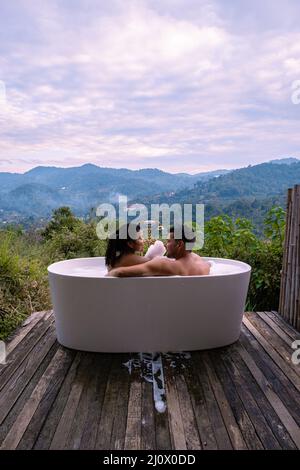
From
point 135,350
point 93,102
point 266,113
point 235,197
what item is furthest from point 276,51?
point 135,350

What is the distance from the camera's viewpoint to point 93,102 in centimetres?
661

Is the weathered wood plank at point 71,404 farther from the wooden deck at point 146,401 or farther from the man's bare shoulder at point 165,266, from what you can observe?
the man's bare shoulder at point 165,266

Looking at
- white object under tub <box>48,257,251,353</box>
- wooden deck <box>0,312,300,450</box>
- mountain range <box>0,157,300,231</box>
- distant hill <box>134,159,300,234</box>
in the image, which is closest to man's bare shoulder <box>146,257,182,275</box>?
white object under tub <box>48,257,251,353</box>

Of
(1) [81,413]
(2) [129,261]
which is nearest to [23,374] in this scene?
(1) [81,413]

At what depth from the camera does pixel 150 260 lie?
3004 millimetres

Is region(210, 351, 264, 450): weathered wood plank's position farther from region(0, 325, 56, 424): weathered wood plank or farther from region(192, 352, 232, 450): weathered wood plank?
region(0, 325, 56, 424): weathered wood plank

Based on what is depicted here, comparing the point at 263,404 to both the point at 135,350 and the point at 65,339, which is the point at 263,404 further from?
the point at 65,339

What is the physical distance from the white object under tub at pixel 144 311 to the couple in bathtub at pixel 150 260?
9cm

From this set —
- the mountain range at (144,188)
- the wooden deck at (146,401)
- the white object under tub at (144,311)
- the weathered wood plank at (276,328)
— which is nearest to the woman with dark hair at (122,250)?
the white object under tub at (144,311)

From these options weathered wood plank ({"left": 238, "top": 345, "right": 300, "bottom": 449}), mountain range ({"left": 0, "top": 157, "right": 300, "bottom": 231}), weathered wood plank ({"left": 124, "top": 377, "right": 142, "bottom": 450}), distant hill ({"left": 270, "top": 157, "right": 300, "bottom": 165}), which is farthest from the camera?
distant hill ({"left": 270, "top": 157, "right": 300, "bottom": 165})

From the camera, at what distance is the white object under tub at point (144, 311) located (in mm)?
2812

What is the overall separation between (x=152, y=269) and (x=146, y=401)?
3.18 feet

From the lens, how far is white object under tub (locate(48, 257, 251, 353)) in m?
2.81
